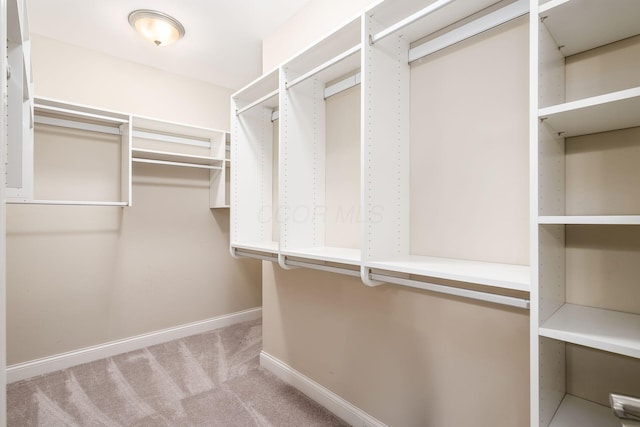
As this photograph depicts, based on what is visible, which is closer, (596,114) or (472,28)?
(596,114)

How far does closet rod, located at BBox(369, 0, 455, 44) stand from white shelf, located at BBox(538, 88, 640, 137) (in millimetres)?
586

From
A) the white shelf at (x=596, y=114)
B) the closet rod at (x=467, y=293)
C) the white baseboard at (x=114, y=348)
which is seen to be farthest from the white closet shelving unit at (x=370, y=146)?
the white baseboard at (x=114, y=348)

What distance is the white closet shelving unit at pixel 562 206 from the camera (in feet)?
2.81

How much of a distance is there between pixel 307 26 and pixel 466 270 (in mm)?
1998

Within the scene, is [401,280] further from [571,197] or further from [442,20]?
[442,20]

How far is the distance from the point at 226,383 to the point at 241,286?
1481 millimetres

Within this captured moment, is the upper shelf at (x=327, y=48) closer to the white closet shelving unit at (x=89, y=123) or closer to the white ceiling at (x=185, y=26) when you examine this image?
the white ceiling at (x=185, y=26)

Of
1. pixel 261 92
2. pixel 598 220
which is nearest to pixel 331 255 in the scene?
pixel 598 220

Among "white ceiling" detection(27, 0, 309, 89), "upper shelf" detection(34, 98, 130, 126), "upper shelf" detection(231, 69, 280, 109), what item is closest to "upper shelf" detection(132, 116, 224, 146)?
"upper shelf" detection(34, 98, 130, 126)

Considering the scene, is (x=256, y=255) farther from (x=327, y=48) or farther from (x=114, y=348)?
(x=114, y=348)

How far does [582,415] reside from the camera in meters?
1.02

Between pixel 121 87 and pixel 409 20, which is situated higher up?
pixel 121 87

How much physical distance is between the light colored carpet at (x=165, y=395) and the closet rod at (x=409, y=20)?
6.98 ft

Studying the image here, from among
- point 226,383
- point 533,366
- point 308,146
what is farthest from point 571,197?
point 226,383
